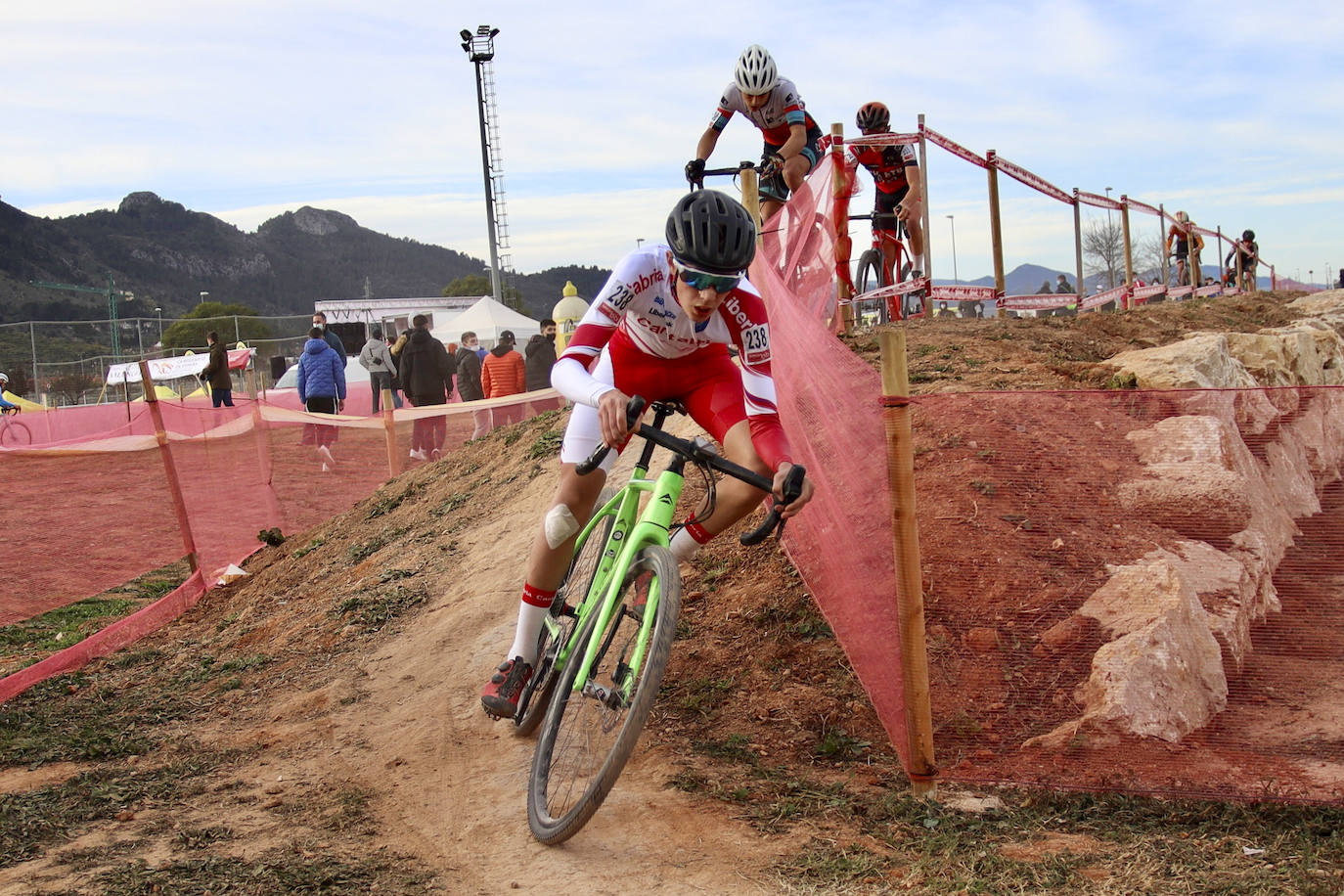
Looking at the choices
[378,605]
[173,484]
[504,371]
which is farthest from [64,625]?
[504,371]

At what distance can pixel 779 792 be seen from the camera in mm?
3920

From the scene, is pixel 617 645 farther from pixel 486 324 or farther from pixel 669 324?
pixel 486 324

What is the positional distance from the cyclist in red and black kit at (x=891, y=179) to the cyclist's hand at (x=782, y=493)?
262 inches

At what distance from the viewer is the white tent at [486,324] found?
26.7 metres

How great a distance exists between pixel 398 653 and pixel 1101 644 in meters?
3.78

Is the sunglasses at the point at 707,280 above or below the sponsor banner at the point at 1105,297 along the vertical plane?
below

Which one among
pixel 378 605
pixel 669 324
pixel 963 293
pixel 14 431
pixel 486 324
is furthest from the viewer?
pixel 486 324

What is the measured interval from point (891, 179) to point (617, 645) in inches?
291

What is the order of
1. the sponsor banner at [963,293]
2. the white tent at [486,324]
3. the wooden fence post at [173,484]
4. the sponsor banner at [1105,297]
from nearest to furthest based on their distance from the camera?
the wooden fence post at [173,484], the sponsor banner at [963,293], the sponsor banner at [1105,297], the white tent at [486,324]

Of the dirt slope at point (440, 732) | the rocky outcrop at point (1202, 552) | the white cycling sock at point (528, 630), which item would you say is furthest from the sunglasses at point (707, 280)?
the dirt slope at point (440, 732)

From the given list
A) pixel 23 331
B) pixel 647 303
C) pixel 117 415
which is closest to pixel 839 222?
pixel 647 303

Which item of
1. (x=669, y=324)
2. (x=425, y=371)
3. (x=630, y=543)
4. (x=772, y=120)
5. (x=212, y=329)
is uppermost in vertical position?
(x=212, y=329)

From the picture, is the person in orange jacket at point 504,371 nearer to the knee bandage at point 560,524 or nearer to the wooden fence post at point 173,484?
the wooden fence post at point 173,484

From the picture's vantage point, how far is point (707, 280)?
368 centimetres
